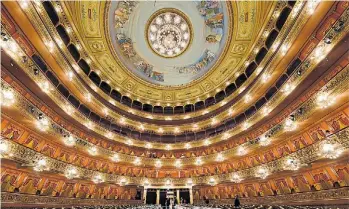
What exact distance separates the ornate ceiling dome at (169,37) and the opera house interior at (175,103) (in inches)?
5.2

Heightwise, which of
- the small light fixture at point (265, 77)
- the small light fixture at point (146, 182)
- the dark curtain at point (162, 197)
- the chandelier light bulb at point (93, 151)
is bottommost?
the dark curtain at point (162, 197)

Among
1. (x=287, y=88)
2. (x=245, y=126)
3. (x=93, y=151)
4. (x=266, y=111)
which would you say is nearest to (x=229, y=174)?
(x=245, y=126)

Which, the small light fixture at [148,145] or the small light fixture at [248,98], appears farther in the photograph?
the small light fixture at [148,145]

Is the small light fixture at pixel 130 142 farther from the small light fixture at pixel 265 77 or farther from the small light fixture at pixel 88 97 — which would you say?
the small light fixture at pixel 265 77

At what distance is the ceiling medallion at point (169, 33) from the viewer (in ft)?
73.3

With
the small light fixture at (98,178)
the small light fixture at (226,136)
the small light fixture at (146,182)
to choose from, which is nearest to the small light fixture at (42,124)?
the small light fixture at (98,178)

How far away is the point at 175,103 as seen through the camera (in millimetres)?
26922

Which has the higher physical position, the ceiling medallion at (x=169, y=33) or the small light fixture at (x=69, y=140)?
the ceiling medallion at (x=169, y=33)

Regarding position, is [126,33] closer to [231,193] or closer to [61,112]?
[61,112]

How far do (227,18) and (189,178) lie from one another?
18674 mm

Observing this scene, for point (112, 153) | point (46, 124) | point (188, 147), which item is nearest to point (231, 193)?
point (188, 147)

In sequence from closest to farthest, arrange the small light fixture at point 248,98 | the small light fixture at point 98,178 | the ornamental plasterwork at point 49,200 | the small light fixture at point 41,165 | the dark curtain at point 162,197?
1. the ornamental plasterwork at point 49,200
2. the small light fixture at point 41,165
3. the small light fixture at point 98,178
4. the small light fixture at point 248,98
5. the dark curtain at point 162,197

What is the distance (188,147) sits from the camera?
23.7 m

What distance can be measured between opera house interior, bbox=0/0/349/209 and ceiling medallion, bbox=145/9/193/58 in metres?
0.13
